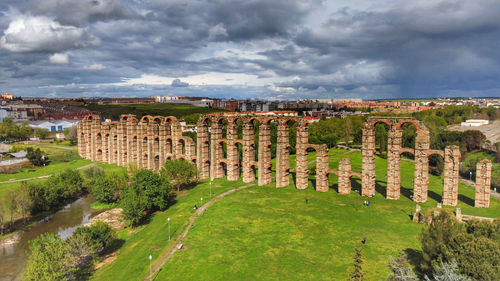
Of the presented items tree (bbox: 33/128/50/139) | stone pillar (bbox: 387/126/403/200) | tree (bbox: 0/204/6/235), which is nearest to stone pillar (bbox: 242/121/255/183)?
stone pillar (bbox: 387/126/403/200)

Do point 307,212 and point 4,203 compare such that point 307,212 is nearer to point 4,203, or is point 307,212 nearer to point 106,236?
point 106,236

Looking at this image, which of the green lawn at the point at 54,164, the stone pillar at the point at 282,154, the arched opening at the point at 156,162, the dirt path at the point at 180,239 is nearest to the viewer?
the dirt path at the point at 180,239

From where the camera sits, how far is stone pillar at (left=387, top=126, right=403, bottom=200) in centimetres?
5228

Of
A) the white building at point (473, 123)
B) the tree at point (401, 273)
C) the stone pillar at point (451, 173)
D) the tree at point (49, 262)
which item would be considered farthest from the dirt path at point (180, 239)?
the white building at point (473, 123)

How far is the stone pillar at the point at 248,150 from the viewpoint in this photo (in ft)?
218

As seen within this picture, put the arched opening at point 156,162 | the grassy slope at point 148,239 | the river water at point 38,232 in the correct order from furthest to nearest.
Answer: the arched opening at point 156,162 → the river water at point 38,232 → the grassy slope at point 148,239

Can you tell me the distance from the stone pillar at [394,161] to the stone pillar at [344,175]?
251 inches

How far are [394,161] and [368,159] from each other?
155 inches

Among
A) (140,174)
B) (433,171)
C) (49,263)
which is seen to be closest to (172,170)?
(140,174)

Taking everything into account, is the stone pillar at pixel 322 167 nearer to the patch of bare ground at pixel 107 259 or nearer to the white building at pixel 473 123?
the patch of bare ground at pixel 107 259

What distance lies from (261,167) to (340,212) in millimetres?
19677

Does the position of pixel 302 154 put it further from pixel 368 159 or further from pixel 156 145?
pixel 156 145

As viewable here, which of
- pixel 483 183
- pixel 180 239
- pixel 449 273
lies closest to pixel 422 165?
pixel 483 183

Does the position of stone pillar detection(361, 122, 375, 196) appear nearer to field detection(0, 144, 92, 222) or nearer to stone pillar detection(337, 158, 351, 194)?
stone pillar detection(337, 158, 351, 194)
